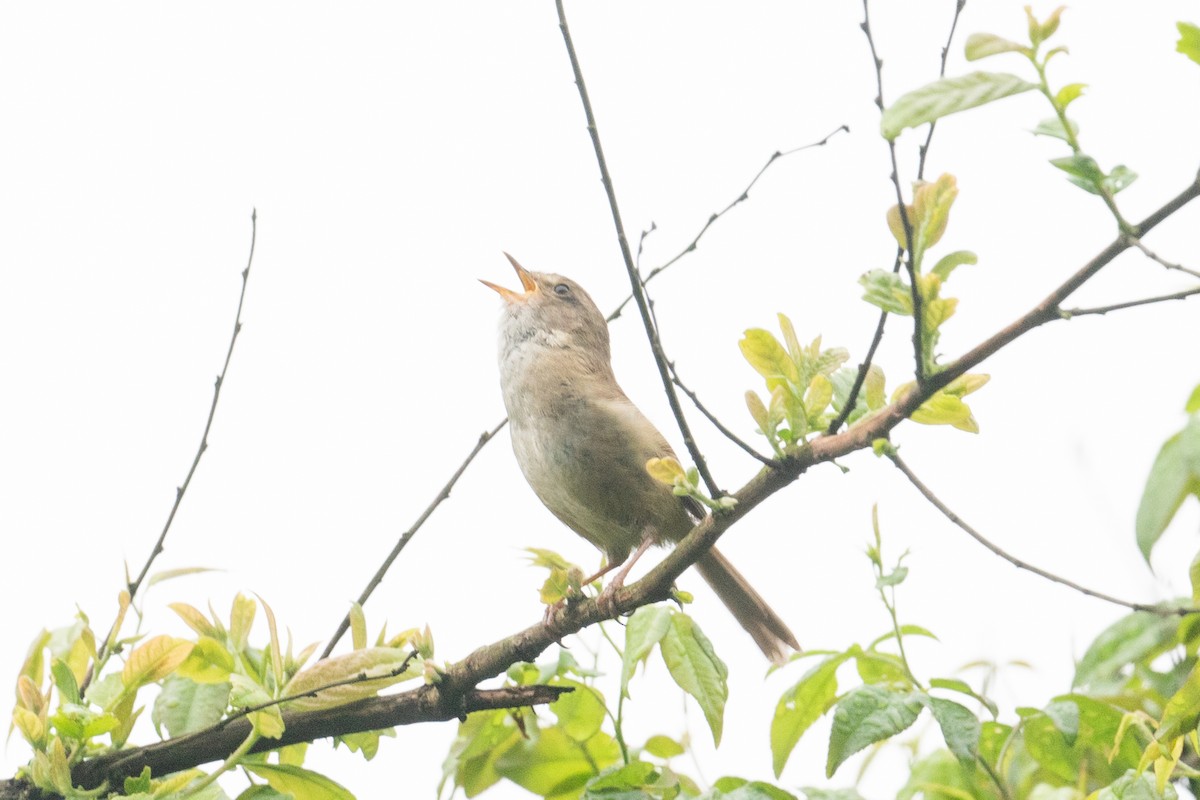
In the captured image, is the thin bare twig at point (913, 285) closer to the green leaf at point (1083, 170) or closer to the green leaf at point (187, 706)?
the green leaf at point (1083, 170)

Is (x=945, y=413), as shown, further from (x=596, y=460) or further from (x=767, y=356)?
(x=596, y=460)

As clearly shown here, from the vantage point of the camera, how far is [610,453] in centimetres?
388

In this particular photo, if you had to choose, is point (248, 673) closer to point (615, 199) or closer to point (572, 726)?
point (572, 726)

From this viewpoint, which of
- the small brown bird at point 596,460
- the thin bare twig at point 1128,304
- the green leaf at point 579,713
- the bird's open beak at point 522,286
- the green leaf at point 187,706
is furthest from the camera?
the bird's open beak at point 522,286

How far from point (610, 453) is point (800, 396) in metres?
1.89

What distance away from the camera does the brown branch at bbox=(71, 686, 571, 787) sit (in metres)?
2.16

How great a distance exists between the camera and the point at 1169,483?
2.01m

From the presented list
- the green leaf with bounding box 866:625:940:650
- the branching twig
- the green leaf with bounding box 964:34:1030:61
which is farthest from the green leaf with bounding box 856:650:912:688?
the green leaf with bounding box 964:34:1030:61

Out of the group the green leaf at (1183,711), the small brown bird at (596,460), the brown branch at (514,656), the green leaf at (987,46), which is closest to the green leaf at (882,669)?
the brown branch at (514,656)

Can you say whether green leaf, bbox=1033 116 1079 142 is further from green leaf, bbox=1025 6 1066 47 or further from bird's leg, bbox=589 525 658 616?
bird's leg, bbox=589 525 658 616

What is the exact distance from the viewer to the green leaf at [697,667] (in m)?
2.04

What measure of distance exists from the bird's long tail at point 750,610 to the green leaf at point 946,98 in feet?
9.57

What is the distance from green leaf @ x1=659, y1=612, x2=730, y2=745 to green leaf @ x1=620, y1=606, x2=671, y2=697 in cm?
3

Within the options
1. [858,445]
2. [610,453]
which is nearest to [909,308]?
→ [858,445]
